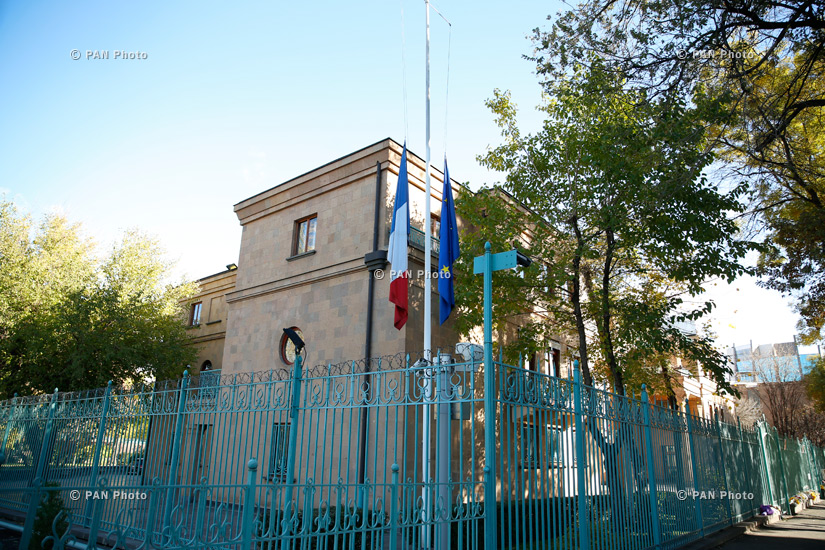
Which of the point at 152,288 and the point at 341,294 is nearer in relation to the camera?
the point at 341,294

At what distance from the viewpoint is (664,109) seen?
34.6 ft

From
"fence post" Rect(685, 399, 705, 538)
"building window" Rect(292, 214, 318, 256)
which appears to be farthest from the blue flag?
"fence post" Rect(685, 399, 705, 538)

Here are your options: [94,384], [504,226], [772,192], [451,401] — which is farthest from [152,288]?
[772,192]

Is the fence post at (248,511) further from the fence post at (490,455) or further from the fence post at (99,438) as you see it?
the fence post at (99,438)

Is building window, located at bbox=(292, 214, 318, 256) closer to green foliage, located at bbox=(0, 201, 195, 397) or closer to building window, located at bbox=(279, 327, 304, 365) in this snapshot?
building window, located at bbox=(279, 327, 304, 365)

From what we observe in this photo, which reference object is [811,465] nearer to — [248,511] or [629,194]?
[629,194]

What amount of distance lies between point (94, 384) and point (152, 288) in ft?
15.7

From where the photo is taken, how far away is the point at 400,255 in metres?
12.5

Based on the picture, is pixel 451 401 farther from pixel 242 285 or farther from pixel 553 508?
pixel 242 285

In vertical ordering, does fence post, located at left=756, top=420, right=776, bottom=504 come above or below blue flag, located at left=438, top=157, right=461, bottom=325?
below

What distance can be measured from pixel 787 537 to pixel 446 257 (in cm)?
978

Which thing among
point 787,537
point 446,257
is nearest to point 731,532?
point 787,537

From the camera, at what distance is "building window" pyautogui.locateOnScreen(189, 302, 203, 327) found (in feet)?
86.5

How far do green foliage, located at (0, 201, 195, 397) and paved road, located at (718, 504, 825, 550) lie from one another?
20653mm
